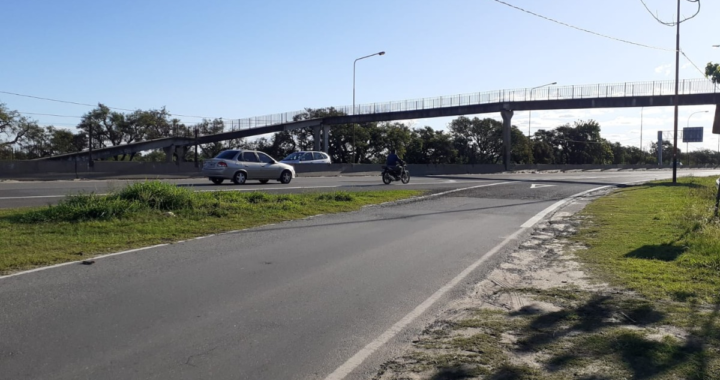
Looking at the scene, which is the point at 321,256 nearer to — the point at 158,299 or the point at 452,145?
the point at 158,299

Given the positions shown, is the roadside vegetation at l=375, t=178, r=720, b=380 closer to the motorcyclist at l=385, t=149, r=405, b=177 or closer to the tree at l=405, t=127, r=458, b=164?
the motorcyclist at l=385, t=149, r=405, b=177

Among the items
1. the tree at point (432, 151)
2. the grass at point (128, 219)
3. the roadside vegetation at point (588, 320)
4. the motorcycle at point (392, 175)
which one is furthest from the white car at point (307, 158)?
the tree at point (432, 151)

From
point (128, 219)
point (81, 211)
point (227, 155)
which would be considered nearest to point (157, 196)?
point (128, 219)

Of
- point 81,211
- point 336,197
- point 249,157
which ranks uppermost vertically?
point 249,157

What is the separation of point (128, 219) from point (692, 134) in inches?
3931

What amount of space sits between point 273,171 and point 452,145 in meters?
76.6

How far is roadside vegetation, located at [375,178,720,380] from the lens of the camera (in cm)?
446

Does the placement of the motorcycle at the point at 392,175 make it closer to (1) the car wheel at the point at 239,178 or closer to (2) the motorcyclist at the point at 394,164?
(2) the motorcyclist at the point at 394,164

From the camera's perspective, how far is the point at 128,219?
39.3 feet

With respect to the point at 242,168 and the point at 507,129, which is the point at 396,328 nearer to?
the point at 242,168

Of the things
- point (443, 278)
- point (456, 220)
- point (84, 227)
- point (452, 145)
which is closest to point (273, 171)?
point (456, 220)

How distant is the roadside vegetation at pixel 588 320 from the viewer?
14.6 feet

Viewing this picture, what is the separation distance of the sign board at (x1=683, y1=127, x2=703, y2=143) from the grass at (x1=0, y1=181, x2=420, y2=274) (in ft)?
304

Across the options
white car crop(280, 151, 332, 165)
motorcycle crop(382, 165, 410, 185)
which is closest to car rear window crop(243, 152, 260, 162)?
motorcycle crop(382, 165, 410, 185)
